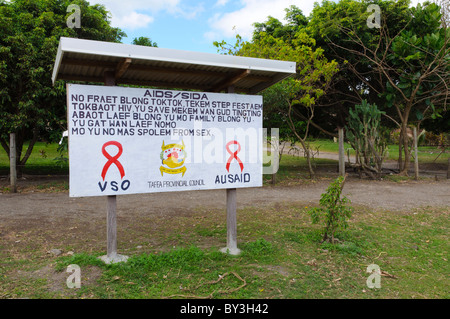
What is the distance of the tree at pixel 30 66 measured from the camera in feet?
31.7

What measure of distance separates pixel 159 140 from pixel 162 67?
0.95 metres

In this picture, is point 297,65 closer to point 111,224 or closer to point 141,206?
point 141,206

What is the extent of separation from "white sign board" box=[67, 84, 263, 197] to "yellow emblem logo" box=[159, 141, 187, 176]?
13 mm

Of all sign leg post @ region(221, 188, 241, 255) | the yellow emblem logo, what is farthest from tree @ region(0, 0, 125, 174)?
sign leg post @ region(221, 188, 241, 255)

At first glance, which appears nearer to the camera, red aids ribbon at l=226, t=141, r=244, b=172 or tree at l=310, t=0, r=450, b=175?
red aids ribbon at l=226, t=141, r=244, b=172

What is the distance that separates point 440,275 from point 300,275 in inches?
67.8

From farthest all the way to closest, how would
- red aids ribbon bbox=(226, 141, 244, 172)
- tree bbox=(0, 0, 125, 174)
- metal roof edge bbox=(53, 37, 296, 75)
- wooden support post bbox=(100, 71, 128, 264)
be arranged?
tree bbox=(0, 0, 125, 174), red aids ribbon bbox=(226, 141, 244, 172), wooden support post bbox=(100, 71, 128, 264), metal roof edge bbox=(53, 37, 296, 75)

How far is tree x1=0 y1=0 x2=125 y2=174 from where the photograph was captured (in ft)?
31.7

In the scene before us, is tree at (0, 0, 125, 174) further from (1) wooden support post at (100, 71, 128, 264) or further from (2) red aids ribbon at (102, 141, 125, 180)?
(2) red aids ribbon at (102, 141, 125, 180)

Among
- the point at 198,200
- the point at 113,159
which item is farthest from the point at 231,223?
the point at 198,200

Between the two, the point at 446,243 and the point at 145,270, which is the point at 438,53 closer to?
the point at 446,243

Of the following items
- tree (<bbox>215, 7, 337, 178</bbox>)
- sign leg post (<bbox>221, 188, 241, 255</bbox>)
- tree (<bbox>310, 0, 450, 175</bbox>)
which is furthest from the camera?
tree (<bbox>310, 0, 450, 175</bbox>)
